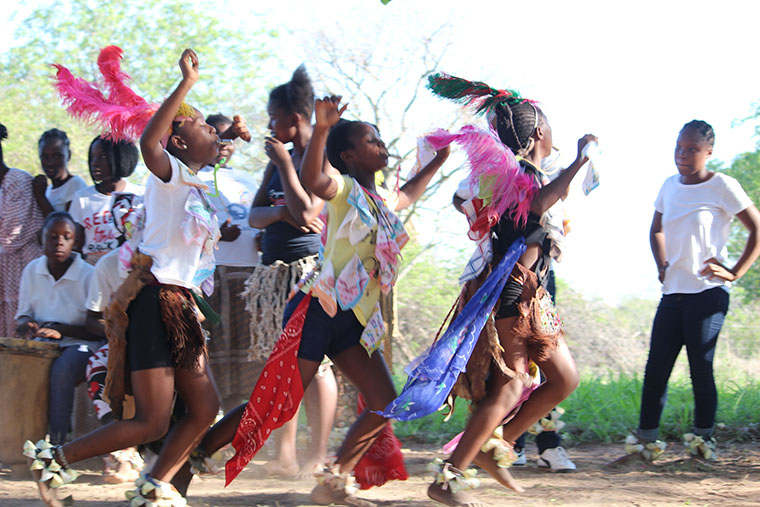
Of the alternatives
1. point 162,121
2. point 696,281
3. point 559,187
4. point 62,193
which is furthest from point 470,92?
point 62,193

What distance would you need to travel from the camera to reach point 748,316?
1141 cm

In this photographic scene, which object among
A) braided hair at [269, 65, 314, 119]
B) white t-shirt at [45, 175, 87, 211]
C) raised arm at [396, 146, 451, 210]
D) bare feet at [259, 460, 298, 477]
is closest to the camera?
raised arm at [396, 146, 451, 210]

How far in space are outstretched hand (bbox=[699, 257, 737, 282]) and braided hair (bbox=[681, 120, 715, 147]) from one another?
680 mm

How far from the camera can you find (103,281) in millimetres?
4488

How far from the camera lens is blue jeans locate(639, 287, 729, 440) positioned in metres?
4.43

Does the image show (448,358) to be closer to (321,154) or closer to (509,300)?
(509,300)

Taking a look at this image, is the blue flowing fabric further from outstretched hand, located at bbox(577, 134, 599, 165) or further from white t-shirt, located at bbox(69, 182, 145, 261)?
white t-shirt, located at bbox(69, 182, 145, 261)

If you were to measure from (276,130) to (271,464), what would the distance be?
179 centimetres

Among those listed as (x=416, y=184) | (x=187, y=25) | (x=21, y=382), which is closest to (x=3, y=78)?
(x=187, y=25)

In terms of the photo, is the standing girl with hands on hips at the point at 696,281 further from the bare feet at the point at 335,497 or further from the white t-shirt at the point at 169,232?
the white t-shirt at the point at 169,232

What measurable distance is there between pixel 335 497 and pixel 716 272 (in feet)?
7.81

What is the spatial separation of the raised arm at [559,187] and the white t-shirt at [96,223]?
2.78 metres

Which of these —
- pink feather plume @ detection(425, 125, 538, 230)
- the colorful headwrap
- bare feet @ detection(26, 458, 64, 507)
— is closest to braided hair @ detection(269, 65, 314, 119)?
the colorful headwrap

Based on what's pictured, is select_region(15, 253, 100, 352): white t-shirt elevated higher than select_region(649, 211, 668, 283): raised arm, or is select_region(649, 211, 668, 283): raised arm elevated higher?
select_region(649, 211, 668, 283): raised arm
